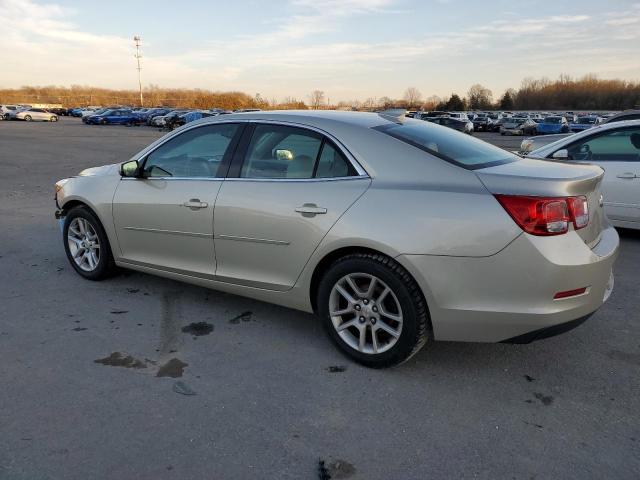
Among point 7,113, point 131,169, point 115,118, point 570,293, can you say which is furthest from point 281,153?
point 7,113

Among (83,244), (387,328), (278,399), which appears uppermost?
(83,244)

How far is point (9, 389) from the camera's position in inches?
125

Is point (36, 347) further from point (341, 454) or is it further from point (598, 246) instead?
point (598, 246)

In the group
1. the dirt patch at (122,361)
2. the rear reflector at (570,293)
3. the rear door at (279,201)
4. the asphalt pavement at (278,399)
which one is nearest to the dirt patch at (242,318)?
the asphalt pavement at (278,399)

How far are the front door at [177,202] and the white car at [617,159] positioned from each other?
4192 millimetres

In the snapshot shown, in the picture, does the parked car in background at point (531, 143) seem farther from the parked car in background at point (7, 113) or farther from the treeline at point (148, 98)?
the treeline at point (148, 98)

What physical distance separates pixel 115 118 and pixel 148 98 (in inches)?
2271

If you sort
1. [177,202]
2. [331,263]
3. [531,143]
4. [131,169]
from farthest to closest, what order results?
[531,143]
[131,169]
[177,202]
[331,263]

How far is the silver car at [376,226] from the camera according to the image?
9.75 feet

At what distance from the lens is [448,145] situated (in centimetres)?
368

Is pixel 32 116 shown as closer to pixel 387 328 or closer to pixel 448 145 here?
pixel 448 145

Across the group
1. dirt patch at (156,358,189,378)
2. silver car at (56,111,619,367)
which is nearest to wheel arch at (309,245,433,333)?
silver car at (56,111,619,367)

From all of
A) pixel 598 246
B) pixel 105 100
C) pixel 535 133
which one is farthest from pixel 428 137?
pixel 105 100

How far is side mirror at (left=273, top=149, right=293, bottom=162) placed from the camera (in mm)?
3822
